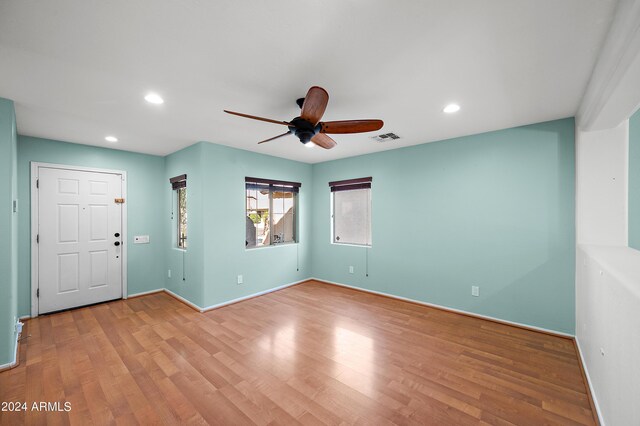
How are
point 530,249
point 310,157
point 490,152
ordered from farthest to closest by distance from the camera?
point 310,157, point 490,152, point 530,249

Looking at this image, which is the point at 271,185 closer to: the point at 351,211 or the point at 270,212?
the point at 270,212

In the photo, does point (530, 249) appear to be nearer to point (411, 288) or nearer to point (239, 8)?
point (411, 288)

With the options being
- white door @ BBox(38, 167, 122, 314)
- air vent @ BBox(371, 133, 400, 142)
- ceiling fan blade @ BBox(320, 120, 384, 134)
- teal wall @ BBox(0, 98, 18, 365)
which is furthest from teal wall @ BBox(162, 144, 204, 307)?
air vent @ BBox(371, 133, 400, 142)

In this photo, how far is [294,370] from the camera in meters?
2.39

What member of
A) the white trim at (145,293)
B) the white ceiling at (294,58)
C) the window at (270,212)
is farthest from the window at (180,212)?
the white ceiling at (294,58)

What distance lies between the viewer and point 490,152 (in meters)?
3.47

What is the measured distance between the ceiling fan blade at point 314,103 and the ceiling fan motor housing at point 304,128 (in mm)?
43

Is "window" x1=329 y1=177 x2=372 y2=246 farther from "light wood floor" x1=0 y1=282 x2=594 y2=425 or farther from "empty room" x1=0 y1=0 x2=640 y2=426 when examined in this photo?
"light wood floor" x1=0 y1=282 x2=594 y2=425

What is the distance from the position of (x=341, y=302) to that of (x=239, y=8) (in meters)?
3.88

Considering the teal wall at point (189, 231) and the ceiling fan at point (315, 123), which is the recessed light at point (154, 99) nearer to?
the ceiling fan at point (315, 123)

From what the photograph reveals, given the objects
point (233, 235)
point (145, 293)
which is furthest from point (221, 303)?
point (145, 293)

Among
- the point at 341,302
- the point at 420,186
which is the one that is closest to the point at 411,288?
the point at 341,302

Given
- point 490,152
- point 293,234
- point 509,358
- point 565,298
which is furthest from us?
point 293,234

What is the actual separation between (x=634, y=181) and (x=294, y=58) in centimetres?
307
